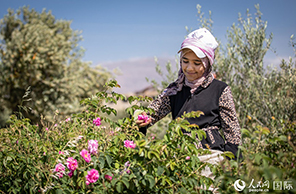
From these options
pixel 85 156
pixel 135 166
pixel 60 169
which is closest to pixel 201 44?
pixel 135 166

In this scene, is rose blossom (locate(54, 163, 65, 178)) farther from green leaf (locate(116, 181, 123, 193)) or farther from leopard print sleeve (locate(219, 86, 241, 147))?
leopard print sleeve (locate(219, 86, 241, 147))

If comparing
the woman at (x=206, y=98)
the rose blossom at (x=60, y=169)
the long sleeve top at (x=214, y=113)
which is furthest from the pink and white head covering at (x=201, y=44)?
the rose blossom at (x=60, y=169)

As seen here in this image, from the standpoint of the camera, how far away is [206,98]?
2.72 m

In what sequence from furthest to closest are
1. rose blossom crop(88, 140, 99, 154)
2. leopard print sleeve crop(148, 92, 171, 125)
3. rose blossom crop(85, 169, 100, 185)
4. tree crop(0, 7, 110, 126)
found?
tree crop(0, 7, 110, 126), leopard print sleeve crop(148, 92, 171, 125), rose blossom crop(88, 140, 99, 154), rose blossom crop(85, 169, 100, 185)

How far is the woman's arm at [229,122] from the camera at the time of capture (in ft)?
8.51

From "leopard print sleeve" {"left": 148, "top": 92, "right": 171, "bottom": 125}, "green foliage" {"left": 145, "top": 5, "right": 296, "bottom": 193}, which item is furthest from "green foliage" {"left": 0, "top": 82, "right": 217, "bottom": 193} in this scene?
"green foliage" {"left": 145, "top": 5, "right": 296, "bottom": 193}

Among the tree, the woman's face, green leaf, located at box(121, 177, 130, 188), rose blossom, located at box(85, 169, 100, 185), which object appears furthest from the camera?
the tree

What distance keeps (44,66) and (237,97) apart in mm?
5213

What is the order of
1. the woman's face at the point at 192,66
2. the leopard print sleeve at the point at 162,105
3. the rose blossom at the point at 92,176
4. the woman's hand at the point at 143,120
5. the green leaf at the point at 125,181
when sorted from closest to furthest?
the green leaf at the point at 125,181, the rose blossom at the point at 92,176, the woman's hand at the point at 143,120, the woman's face at the point at 192,66, the leopard print sleeve at the point at 162,105

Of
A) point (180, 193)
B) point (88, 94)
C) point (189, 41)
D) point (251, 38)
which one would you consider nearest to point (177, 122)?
point (180, 193)

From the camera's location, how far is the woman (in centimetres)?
262

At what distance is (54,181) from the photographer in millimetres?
1882

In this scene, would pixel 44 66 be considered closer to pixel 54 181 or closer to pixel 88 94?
pixel 88 94

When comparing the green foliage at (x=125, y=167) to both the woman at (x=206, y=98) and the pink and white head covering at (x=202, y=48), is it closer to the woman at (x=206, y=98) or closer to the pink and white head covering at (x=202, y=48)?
the woman at (x=206, y=98)
